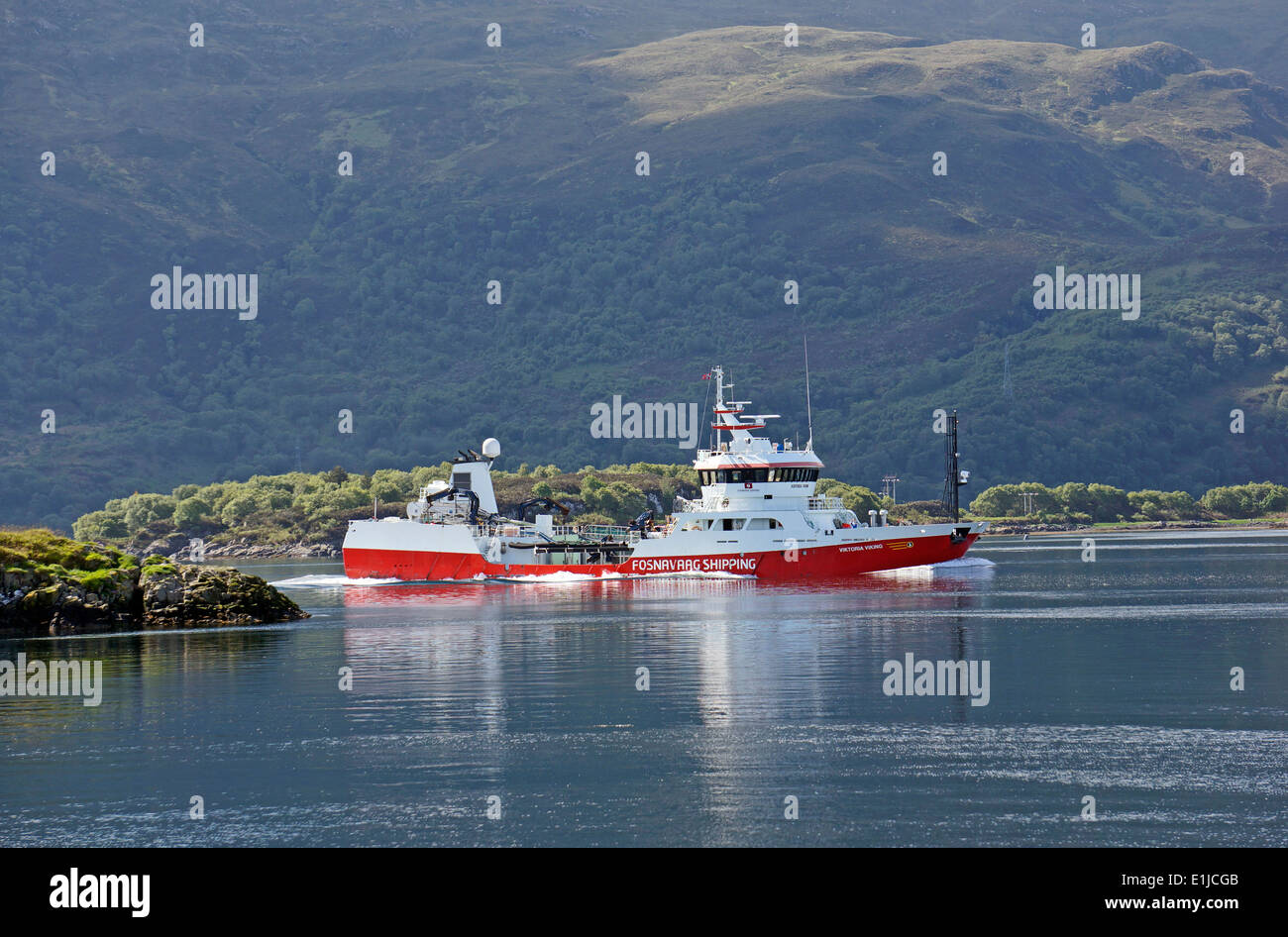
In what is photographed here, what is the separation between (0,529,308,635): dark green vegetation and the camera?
6869 centimetres

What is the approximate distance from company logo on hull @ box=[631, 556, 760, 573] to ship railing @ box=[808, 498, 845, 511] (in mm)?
5915

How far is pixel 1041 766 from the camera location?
32.0m

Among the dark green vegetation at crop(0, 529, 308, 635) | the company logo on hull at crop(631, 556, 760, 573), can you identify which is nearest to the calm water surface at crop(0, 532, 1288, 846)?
the dark green vegetation at crop(0, 529, 308, 635)

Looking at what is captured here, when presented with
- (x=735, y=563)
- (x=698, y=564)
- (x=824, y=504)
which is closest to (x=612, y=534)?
(x=698, y=564)

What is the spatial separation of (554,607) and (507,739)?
45224mm

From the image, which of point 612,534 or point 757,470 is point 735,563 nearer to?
point 757,470

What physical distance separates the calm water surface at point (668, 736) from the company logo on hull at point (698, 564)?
3048 cm

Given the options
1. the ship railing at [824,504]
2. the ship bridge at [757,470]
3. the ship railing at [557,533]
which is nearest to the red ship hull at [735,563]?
the ship railing at [557,533]

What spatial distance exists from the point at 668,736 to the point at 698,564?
6489 cm

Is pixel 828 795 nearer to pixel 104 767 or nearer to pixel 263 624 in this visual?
pixel 104 767

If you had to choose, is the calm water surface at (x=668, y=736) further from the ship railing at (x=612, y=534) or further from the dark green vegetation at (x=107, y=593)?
the ship railing at (x=612, y=534)

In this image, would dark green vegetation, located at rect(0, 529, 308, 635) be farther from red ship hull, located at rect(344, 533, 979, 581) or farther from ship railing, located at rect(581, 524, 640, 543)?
ship railing, located at rect(581, 524, 640, 543)

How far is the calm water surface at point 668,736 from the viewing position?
27.9 metres
